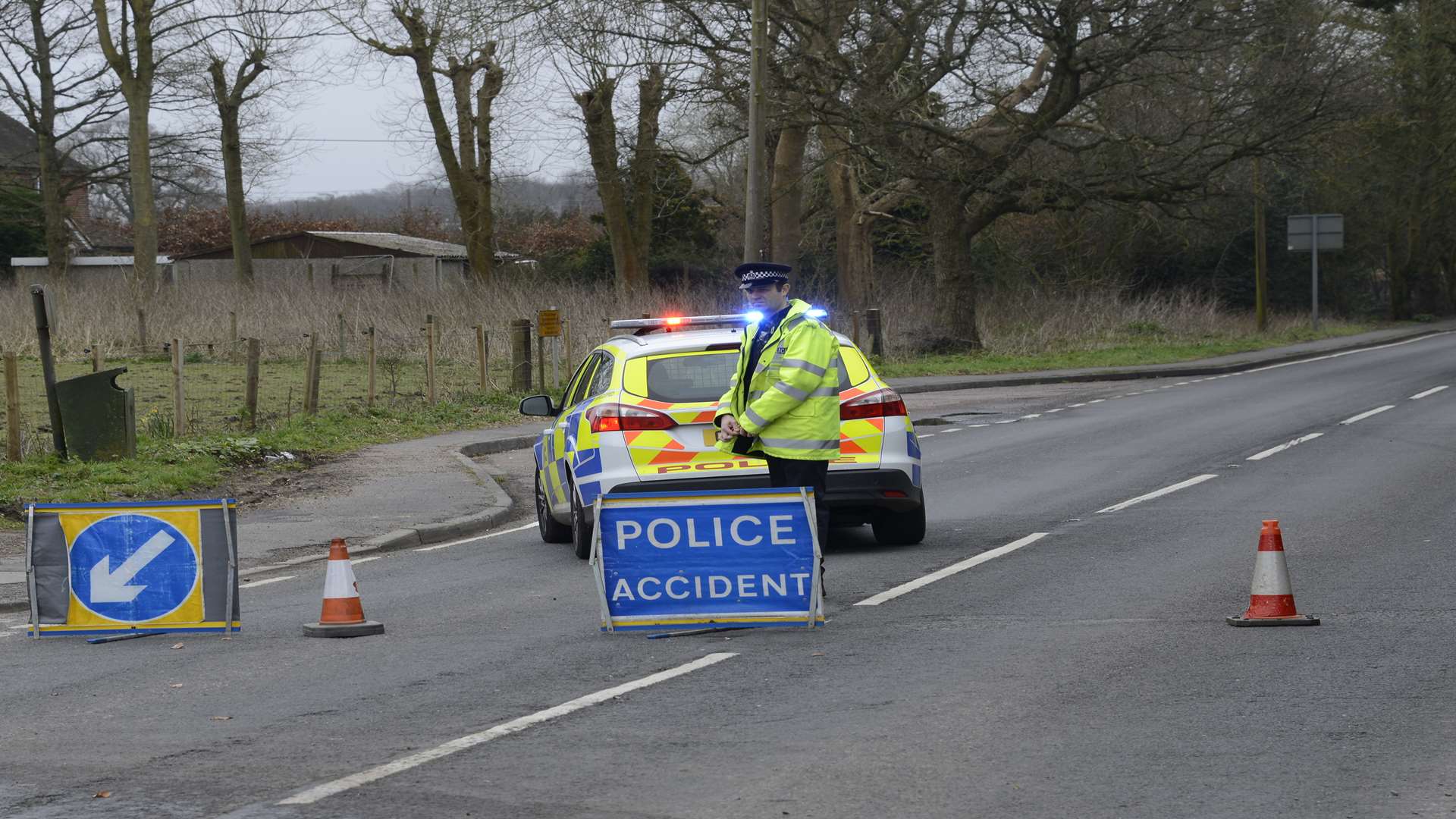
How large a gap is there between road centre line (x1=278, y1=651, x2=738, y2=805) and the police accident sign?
580mm

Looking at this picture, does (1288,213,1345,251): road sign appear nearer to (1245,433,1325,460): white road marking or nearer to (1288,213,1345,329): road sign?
(1288,213,1345,329): road sign

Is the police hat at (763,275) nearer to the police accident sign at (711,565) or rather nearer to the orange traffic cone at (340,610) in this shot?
the police accident sign at (711,565)

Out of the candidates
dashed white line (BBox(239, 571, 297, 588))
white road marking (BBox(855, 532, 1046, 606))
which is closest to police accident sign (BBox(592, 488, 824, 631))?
white road marking (BBox(855, 532, 1046, 606))

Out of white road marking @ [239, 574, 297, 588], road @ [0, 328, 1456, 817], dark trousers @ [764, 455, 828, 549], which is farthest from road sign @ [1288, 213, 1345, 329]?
dark trousers @ [764, 455, 828, 549]

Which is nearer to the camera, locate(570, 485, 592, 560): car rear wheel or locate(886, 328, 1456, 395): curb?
locate(570, 485, 592, 560): car rear wheel

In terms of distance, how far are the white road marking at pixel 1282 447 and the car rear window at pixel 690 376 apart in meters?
7.92

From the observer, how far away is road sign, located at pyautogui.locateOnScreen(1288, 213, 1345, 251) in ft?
150

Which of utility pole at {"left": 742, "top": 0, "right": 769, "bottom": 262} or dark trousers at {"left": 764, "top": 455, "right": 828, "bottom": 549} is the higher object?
utility pole at {"left": 742, "top": 0, "right": 769, "bottom": 262}

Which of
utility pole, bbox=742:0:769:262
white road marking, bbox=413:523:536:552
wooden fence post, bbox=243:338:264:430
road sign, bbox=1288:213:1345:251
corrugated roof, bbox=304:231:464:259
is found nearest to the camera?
white road marking, bbox=413:523:536:552

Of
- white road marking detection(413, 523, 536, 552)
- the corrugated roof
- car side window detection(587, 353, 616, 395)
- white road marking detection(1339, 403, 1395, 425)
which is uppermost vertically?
the corrugated roof

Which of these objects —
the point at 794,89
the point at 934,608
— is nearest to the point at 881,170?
the point at 794,89

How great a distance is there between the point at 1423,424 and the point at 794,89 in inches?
569

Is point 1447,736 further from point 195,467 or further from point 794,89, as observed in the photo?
point 794,89

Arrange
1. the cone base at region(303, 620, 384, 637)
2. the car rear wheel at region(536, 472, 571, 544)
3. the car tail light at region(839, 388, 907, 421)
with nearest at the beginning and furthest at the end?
the cone base at region(303, 620, 384, 637) → the car tail light at region(839, 388, 907, 421) → the car rear wheel at region(536, 472, 571, 544)
